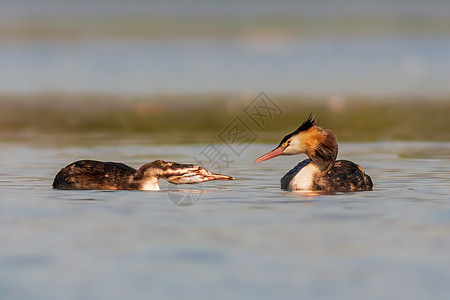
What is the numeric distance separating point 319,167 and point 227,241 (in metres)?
4.68

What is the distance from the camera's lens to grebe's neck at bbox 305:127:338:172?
15.6 meters

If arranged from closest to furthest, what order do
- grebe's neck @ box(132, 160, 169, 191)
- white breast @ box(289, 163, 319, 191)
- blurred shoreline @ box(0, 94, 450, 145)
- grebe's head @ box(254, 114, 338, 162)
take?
grebe's neck @ box(132, 160, 169, 191)
white breast @ box(289, 163, 319, 191)
grebe's head @ box(254, 114, 338, 162)
blurred shoreline @ box(0, 94, 450, 145)

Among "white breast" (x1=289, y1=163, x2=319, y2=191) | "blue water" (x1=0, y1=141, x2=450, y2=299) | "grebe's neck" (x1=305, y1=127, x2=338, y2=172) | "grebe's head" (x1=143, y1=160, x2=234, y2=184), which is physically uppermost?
"grebe's neck" (x1=305, y1=127, x2=338, y2=172)

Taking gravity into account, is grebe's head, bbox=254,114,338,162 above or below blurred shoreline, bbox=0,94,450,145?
below

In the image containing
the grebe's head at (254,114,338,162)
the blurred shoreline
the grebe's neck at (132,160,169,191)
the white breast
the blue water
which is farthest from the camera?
the blurred shoreline

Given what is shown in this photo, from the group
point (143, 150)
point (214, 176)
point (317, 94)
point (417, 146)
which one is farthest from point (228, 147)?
point (317, 94)

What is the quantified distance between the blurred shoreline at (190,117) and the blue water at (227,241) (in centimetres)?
871

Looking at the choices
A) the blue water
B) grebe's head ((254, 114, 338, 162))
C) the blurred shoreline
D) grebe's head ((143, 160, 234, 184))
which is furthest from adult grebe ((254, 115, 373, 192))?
the blurred shoreline

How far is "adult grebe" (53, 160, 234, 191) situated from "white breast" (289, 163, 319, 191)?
3.25 feet

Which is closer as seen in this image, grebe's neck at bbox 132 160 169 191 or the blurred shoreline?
grebe's neck at bbox 132 160 169 191

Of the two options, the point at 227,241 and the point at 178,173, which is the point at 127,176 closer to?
the point at 178,173

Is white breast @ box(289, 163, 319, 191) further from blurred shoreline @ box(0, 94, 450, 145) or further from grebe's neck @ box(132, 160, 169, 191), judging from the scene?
blurred shoreline @ box(0, 94, 450, 145)

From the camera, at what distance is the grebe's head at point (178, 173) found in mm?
15062

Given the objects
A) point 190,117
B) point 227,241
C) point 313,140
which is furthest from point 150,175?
point 190,117
